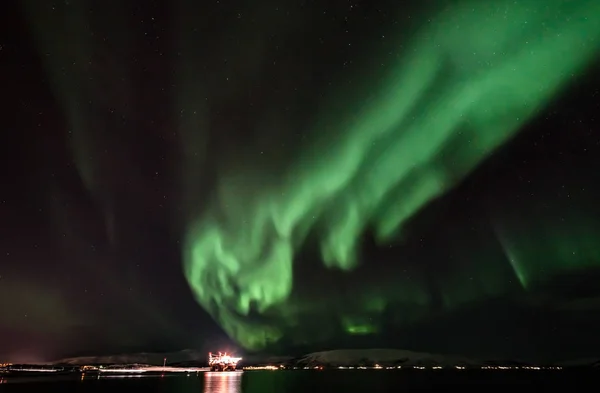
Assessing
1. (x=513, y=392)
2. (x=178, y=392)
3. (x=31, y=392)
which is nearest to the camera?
(x=31, y=392)

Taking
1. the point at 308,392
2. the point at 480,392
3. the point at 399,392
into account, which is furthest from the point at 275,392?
the point at 480,392

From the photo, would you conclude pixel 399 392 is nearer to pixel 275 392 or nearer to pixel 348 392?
pixel 348 392

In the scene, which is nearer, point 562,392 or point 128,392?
point 128,392

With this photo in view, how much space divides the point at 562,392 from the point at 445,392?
112 feet

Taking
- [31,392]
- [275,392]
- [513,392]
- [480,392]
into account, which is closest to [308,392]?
[275,392]

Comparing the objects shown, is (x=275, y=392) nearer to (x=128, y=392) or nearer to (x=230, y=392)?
(x=230, y=392)

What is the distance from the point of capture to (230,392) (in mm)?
99250

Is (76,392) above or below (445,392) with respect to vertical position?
above

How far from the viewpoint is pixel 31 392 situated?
9781cm

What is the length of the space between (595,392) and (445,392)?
36508 mm

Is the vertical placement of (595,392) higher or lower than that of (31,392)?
A: lower

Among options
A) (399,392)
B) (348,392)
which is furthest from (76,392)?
(399,392)

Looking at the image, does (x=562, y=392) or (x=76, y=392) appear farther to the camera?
(x=562, y=392)

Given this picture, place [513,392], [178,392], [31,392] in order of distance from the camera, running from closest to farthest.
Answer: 1. [31,392]
2. [178,392]
3. [513,392]
